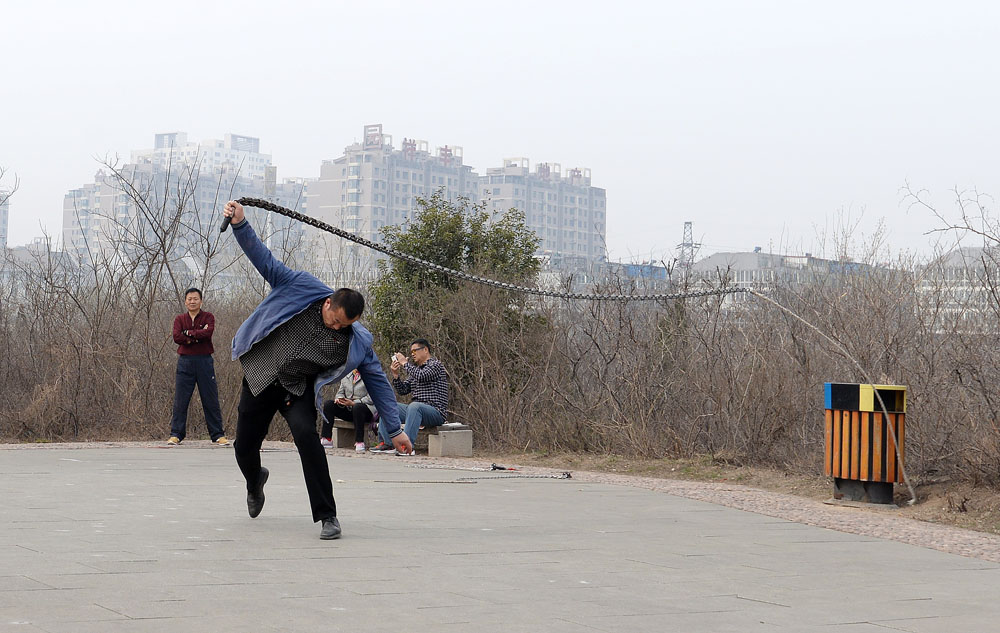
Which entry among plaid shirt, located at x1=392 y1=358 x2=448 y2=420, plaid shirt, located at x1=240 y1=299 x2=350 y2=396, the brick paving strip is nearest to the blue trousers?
plaid shirt, located at x1=392 y1=358 x2=448 y2=420

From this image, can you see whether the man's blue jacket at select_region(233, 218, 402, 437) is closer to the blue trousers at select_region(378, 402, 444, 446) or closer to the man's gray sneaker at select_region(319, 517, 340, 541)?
the man's gray sneaker at select_region(319, 517, 340, 541)

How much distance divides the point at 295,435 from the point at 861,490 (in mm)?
5045

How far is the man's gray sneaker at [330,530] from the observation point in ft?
23.5

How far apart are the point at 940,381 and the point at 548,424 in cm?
507

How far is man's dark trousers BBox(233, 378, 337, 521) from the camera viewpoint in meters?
7.30

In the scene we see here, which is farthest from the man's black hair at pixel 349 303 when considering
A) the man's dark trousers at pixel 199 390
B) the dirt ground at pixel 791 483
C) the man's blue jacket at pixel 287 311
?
the man's dark trousers at pixel 199 390

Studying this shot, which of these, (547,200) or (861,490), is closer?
(861,490)

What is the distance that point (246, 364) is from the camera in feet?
24.4

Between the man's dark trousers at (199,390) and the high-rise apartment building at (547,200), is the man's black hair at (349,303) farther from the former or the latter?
the high-rise apartment building at (547,200)

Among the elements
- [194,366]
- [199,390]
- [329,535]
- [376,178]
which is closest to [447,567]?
[329,535]

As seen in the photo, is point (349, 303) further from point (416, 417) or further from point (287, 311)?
point (416, 417)

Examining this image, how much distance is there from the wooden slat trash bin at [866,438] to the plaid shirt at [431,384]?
5618 mm

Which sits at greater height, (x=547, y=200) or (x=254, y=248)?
(x=547, y=200)

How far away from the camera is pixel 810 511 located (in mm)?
9539
